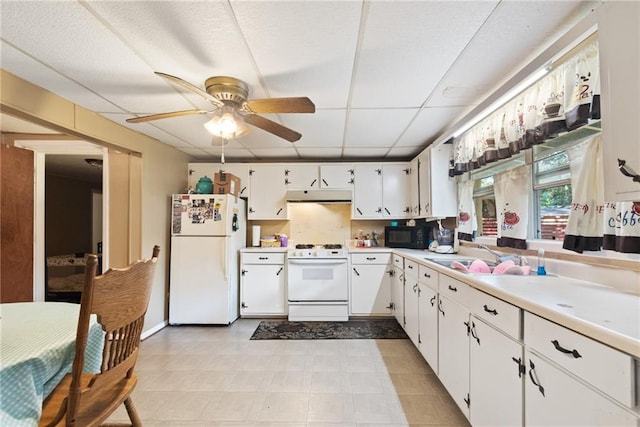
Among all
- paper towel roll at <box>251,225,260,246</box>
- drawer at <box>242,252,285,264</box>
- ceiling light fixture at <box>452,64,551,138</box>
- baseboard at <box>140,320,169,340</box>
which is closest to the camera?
ceiling light fixture at <box>452,64,551,138</box>

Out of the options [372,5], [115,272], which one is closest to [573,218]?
[372,5]

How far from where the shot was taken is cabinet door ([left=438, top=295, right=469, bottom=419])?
5.38ft

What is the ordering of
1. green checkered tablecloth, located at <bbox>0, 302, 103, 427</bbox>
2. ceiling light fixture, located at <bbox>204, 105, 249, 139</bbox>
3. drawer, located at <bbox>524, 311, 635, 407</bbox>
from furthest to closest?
ceiling light fixture, located at <bbox>204, 105, 249, 139</bbox> < green checkered tablecloth, located at <bbox>0, 302, 103, 427</bbox> < drawer, located at <bbox>524, 311, 635, 407</bbox>

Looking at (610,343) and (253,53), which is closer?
(610,343)

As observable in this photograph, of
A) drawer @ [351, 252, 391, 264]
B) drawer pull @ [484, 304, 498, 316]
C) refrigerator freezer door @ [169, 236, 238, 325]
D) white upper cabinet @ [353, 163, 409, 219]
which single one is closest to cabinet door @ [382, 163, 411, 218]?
white upper cabinet @ [353, 163, 409, 219]

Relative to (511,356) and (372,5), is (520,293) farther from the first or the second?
(372,5)

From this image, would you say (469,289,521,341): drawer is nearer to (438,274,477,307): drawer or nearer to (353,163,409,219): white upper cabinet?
(438,274,477,307): drawer

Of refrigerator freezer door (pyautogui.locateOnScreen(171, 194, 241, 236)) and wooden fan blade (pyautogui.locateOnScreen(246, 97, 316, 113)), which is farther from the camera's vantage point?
refrigerator freezer door (pyautogui.locateOnScreen(171, 194, 241, 236))

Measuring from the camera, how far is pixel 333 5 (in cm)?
127

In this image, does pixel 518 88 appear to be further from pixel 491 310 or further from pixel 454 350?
pixel 454 350

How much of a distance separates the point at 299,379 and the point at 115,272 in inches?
69.6

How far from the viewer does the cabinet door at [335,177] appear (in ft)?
13.1

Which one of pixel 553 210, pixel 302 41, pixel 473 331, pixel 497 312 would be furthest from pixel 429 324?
pixel 302 41

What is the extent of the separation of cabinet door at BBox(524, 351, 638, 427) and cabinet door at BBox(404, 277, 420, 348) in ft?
4.71
